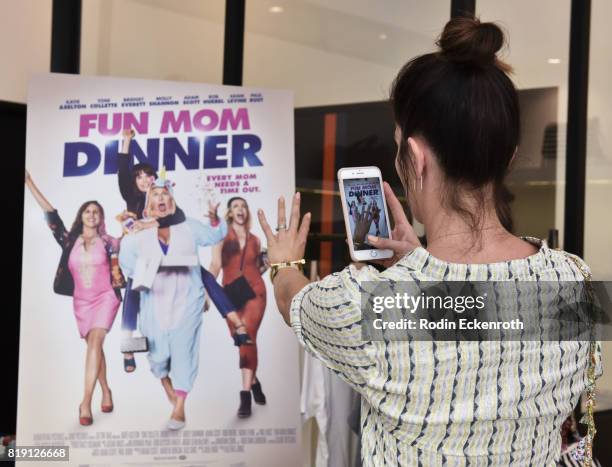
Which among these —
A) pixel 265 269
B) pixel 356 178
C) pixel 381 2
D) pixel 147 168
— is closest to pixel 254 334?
pixel 265 269

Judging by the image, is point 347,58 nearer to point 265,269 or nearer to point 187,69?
point 187,69

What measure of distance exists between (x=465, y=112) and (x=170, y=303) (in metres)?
2.10

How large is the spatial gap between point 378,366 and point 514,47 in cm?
311

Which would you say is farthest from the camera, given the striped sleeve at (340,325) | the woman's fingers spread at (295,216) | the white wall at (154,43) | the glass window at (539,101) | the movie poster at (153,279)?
the white wall at (154,43)

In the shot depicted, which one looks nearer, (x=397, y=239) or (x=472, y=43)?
(x=472, y=43)

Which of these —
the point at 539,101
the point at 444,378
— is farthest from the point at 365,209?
the point at 539,101

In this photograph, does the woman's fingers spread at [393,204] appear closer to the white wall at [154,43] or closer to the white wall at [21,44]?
the white wall at [154,43]

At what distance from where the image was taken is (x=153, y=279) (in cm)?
289

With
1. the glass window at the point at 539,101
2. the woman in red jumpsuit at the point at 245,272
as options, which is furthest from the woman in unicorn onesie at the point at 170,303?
the glass window at the point at 539,101

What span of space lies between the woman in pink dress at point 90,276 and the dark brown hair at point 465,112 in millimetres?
2104

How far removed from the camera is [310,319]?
102 cm

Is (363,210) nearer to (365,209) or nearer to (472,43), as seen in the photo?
(365,209)

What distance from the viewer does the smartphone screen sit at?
4.46 ft

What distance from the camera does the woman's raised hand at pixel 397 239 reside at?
51.3 inches
